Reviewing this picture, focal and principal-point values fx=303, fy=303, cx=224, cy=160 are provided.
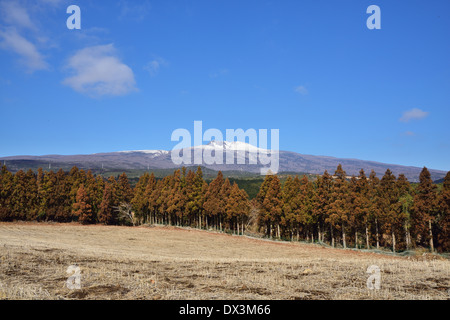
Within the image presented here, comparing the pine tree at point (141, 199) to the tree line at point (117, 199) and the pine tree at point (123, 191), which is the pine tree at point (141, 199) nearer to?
the tree line at point (117, 199)

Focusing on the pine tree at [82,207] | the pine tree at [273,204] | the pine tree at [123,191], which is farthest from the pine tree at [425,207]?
the pine tree at [82,207]

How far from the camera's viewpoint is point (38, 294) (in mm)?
9086

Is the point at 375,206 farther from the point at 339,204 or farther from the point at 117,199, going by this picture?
the point at 117,199

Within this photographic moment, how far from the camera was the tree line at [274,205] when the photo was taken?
151ft

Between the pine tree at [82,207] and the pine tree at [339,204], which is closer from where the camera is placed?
the pine tree at [339,204]

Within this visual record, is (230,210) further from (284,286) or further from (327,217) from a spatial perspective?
(284,286)

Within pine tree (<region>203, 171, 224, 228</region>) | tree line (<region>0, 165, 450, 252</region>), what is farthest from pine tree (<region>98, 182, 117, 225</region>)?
pine tree (<region>203, 171, 224, 228</region>)

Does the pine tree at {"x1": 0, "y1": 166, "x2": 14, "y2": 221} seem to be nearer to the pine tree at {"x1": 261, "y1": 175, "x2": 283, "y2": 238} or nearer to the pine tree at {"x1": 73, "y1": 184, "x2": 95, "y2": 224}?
the pine tree at {"x1": 73, "y1": 184, "x2": 95, "y2": 224}

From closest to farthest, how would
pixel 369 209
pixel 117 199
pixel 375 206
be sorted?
pixel 375 206
pixel 369 209
pixel 117 199

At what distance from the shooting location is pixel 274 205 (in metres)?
55.4

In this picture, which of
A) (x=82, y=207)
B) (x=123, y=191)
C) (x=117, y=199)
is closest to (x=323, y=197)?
(x=123, y=191)
